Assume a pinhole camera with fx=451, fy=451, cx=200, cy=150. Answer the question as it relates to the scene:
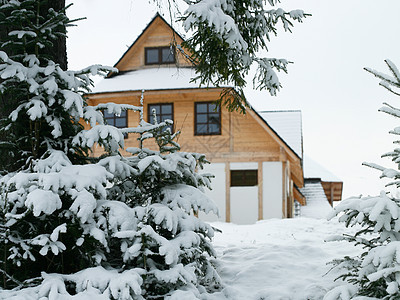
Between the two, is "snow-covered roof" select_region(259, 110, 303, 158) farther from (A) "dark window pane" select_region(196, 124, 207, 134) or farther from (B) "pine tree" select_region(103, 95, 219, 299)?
(B) "pine tree" select_region(103, 95, 219, 299)

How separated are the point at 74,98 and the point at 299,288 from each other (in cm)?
314

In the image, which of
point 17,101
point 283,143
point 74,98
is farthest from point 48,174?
point 283,143

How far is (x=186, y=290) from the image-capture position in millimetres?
4031

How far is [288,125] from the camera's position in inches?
896

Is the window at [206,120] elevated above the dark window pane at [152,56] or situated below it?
below

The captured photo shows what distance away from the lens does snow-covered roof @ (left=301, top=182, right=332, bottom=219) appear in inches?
1047

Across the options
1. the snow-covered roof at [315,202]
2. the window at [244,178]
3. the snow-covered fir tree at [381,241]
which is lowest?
the snow-covered roof at [315,202]

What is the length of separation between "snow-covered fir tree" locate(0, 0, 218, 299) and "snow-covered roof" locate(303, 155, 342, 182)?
26923 mm

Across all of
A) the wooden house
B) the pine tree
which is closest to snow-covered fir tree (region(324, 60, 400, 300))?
the pine tree

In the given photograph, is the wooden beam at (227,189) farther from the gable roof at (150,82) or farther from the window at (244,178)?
the gable roof at (150,82)

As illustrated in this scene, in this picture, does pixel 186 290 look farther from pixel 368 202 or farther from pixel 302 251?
pixel 302 251

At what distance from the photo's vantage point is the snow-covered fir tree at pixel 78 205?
373 centimetres

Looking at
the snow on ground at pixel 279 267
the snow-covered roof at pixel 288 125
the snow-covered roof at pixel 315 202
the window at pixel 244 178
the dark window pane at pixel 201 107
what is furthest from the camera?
the snow-covered roof at pixel 315 202

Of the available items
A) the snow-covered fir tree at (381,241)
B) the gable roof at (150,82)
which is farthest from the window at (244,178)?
the snow-covered fir tree at (381,241)
